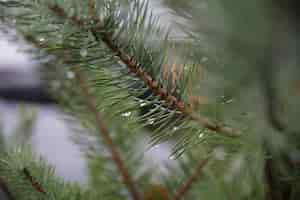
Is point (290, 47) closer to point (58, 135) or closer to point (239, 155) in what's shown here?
point (239, 155)

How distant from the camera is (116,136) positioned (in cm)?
42

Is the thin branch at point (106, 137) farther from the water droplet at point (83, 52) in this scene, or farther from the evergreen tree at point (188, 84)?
the water droplet at point (83, 52)

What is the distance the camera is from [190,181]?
1.26 feet

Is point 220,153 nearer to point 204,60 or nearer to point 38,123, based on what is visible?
point 204,60

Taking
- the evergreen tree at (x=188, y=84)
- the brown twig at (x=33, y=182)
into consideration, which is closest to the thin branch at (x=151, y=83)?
the evergreen tree at (x=188, y=84)

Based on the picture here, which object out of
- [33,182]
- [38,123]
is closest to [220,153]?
Answer: [33,182]

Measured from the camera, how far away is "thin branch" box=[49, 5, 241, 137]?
0.24 metres

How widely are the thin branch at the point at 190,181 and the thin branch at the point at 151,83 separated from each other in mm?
75

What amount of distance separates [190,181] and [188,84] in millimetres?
116

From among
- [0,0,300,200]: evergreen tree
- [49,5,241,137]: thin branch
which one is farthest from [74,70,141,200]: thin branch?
[49,5,241,137]: thin branch

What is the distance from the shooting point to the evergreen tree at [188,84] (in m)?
0.25

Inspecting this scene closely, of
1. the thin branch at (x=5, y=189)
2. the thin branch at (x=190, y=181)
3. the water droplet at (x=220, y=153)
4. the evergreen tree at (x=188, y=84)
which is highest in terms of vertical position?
the evergreen tree at (x=188, y=84)

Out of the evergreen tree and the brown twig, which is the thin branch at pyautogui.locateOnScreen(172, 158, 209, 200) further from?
the brown twig

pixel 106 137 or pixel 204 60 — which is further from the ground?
pixel 204 60
